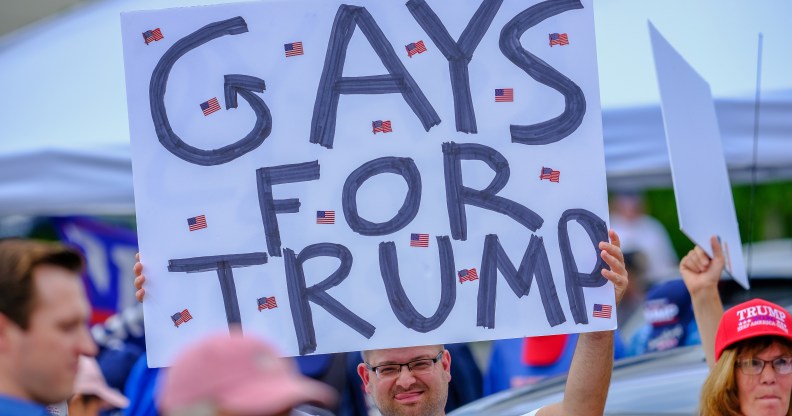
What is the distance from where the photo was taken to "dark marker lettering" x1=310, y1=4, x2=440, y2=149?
134 inches

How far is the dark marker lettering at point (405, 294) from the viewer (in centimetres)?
334

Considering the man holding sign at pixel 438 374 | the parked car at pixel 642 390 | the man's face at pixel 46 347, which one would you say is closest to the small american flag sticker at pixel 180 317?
the man holding sign at pixel 438 374

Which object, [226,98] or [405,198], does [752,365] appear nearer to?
[405,198]

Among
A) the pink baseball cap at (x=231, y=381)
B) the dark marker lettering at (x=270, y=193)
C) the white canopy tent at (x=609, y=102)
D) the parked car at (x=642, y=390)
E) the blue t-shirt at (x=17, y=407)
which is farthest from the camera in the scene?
the white canopy tent at (x=609, y=102)

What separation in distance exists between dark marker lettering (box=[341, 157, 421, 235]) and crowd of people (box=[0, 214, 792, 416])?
1.29 ft

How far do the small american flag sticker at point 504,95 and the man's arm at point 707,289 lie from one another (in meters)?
0.93

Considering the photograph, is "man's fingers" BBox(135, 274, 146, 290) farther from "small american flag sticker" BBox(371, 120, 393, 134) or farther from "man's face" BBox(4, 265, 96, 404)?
"man's face" BBox(4, 265, 96, 404)

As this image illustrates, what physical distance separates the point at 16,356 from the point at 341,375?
3738 millimetres

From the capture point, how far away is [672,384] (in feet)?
14.1

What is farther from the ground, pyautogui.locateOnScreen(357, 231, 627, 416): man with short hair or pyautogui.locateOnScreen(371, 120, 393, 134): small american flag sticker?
pyautogui.locateOnScreen(371, 120, 393, 134): small american flag sticker

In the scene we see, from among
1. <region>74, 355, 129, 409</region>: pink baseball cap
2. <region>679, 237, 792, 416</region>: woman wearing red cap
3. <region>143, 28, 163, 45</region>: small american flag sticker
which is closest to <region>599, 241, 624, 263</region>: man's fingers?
<region>679, 237, 792, 416</region>: woman wearing red cap

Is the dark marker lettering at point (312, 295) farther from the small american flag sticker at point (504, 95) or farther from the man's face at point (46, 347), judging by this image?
the man's face at point (46, 347)

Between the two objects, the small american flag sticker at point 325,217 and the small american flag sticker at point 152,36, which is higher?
the small american flag sticker at point 152,36

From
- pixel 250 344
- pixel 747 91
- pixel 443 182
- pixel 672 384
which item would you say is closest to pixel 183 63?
pixel 443 182
